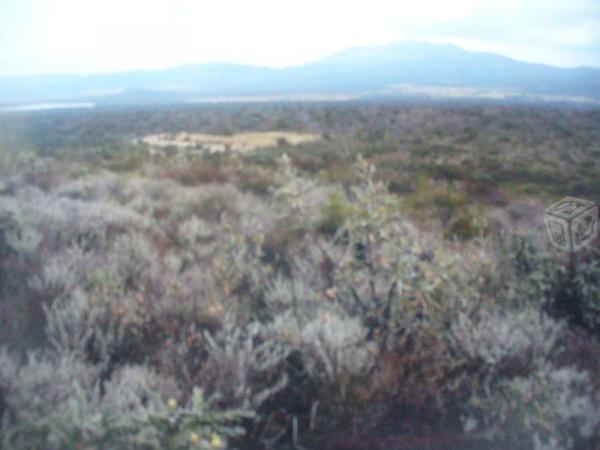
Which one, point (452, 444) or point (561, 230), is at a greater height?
point (561, 230)

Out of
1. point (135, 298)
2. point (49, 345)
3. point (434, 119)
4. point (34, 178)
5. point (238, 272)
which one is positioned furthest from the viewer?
point (434, 119)

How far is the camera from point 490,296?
3.88m

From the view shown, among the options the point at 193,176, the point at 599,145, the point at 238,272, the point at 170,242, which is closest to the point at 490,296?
the point at 238,272

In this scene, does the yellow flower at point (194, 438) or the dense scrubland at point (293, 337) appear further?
the dense scrubland at point (293, 337)

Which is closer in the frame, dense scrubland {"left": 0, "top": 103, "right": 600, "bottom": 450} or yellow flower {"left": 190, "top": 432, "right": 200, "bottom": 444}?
yellow flower {"left": 190, "top": 432, "right": 200, "bottom": 444}

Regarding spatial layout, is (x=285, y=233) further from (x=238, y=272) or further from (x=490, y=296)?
(x=490, y=296)

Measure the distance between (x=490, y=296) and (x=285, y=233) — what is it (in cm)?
236

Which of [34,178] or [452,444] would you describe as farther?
[34,178]

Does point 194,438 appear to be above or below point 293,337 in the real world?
above

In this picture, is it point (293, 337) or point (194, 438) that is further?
point (293, 337)

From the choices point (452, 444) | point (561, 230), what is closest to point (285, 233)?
point (561, 230)

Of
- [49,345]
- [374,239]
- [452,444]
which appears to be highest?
[374,239]

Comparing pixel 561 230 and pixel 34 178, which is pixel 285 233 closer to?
pixel 561 230

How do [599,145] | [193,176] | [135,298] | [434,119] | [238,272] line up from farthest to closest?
[434,119]
[599,145]
[193,176]
[238,272]
[135,298]
